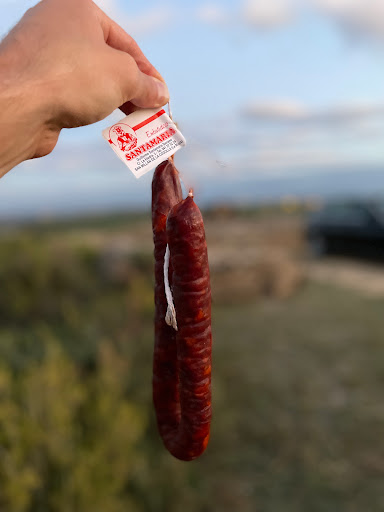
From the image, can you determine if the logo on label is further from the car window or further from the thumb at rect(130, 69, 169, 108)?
the car window

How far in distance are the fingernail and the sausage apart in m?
0.17

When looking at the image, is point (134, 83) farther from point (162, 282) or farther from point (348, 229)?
point (348, 229)

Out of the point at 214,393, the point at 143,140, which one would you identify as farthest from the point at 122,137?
the point at 214,393

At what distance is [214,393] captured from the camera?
4.52 meters

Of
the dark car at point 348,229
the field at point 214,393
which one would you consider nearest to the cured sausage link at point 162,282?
the field at point 214,393

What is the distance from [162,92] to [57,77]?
28 centimetres

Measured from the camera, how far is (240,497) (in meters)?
3.91

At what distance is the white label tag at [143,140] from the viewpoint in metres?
1.25

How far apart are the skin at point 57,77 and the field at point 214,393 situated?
2.08 metres

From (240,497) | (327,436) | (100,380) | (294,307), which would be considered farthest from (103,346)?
(294,307)

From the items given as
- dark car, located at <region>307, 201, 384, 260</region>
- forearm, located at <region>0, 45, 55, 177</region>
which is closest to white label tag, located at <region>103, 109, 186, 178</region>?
forearm, located at <region>0, 45, 55, 177</region>

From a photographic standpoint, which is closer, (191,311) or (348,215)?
(191,311)

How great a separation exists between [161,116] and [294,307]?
7.77 m

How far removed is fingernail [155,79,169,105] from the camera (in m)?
1.24
